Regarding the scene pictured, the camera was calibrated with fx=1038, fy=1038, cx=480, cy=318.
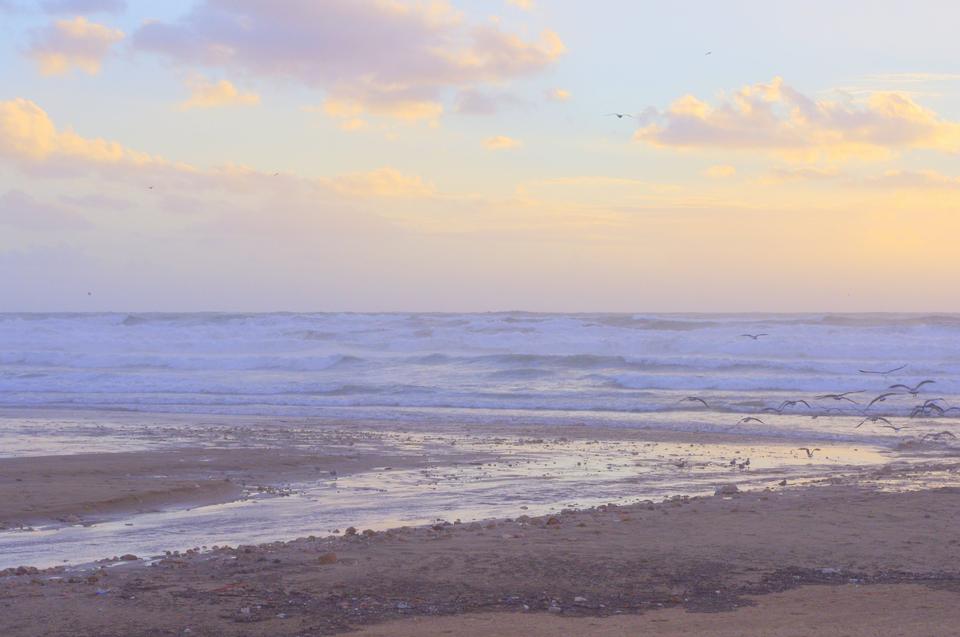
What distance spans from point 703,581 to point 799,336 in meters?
40.9

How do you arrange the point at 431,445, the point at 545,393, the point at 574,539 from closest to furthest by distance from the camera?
the point at 574,539, the point at 431,445, the point at 545,393

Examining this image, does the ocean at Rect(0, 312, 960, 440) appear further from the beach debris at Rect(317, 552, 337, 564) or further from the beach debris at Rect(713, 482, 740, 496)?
the beach debris at Rect(317, 552, 337, 564)

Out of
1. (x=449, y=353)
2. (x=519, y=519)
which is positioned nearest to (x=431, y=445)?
(x=519, y=519)

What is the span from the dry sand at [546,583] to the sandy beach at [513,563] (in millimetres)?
20

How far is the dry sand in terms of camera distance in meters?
6.00

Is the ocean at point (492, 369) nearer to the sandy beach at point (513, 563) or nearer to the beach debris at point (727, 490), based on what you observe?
the beach debris at point (727, 490)

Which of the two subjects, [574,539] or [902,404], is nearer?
[574,539]

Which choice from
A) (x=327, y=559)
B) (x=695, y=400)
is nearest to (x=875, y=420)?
(x=695, y=400)

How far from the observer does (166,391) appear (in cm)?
3036

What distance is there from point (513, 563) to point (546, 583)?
537 millimetres

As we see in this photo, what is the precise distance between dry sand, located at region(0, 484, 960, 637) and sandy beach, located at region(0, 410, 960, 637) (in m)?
0.02

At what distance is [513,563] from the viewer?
746 cm

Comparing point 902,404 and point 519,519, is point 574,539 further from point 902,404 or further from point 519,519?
point 902,404

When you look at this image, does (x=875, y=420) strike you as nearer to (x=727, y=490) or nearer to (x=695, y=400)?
(x=695, y=400)
